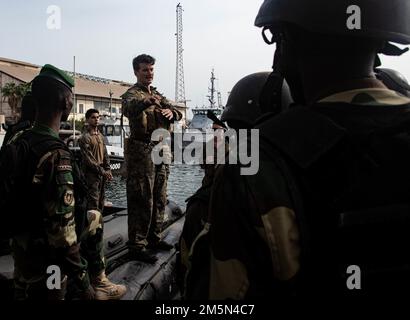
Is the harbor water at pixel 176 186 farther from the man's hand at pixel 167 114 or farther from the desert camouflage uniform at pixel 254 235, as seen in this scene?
the desert camouflage uniform at pixel 254 235

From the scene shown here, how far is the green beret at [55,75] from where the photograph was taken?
93.5 inches

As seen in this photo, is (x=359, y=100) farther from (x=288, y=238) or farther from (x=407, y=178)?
(x=288, y=238)

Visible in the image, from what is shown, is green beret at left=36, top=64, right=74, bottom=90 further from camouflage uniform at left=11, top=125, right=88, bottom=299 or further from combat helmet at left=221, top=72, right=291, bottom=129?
combat helmet at left=221, top=72, right=291, bottom=129

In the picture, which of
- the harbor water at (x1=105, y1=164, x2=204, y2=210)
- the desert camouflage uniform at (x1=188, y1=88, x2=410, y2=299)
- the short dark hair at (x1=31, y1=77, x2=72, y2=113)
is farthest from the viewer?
the harbor water at (x1=105, y1=164, x2=204, y2=210)

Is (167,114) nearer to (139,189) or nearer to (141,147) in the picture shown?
(141,147)

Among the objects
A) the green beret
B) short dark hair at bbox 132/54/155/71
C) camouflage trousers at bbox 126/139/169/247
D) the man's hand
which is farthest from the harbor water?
the green beret

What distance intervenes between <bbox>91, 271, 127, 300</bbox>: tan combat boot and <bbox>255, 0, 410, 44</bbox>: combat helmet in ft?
7.63

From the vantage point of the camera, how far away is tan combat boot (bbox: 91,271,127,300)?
9.22ft

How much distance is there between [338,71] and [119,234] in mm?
3454

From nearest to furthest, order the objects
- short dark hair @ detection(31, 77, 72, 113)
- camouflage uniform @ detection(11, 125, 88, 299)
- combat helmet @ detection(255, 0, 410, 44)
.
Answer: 1. combat helmet @ detection(255, 0, 410, 44)
2. camouflage uniform @ detection(11, 125, 88, 299)
3. short dark hair @ detection(31, 77, 72, 113)

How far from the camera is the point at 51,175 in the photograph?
2.14 metres

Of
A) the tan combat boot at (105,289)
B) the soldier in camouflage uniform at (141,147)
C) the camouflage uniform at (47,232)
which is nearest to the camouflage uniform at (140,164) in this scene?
the soldier in camouflage uniform at (141,147)

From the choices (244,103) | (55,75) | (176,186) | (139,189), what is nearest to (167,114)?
(139,189)

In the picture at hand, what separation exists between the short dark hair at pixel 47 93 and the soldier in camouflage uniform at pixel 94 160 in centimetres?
418
